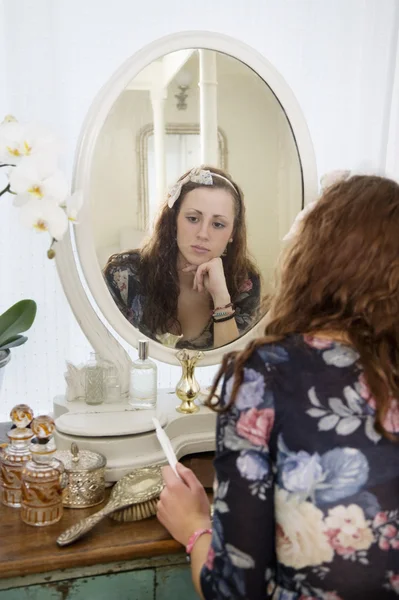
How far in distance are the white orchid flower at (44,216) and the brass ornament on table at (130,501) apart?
1.28ft

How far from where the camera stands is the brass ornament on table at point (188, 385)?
1.16 meters

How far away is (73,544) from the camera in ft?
2.74

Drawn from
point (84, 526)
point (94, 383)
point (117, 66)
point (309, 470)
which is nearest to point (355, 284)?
point (309, 470)

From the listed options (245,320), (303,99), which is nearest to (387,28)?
(303,99)

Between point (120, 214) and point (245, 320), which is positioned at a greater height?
point (120, 214)

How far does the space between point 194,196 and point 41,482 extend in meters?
0.60

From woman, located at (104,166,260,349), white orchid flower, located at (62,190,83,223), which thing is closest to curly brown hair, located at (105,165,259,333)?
woman, located at (104,166,260,349)

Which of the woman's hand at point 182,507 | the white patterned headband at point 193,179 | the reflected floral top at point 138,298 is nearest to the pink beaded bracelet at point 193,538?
the woman's hand at point 182,507

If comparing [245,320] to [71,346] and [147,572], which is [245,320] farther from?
[147,572]

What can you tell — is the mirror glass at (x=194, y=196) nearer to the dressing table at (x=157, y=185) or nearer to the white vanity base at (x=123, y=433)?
the dressing table at (x=157, y=185)

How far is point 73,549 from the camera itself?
2.71 ft

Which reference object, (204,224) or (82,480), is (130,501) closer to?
(82,480)

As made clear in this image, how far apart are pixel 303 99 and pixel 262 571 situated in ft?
3.20

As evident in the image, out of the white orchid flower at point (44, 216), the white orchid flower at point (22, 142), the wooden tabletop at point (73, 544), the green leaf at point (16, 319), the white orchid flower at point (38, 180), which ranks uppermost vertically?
the white orchid flower at point (22, 142)
